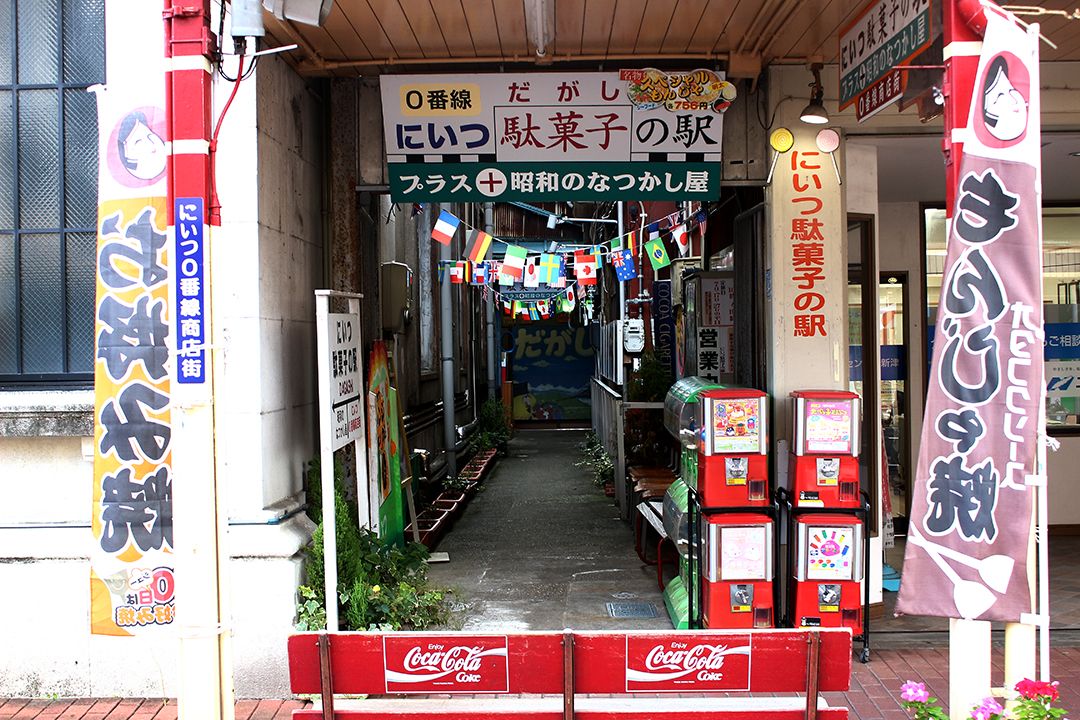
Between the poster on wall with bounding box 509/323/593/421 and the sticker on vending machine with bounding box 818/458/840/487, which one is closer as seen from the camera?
the sticker on vending machine with bounding box 818/458/840/487

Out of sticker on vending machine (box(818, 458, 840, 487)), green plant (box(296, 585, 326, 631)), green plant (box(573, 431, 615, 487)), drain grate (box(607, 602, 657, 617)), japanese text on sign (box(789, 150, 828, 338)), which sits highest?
japanese text on sign (box(789, 150, 828, 338))

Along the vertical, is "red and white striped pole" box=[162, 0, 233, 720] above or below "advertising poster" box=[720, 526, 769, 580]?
above

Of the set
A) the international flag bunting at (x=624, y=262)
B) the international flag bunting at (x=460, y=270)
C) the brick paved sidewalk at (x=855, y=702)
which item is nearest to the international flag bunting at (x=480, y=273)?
the international flag bunting at (x=460, y=270)

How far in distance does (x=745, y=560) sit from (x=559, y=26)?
3.97 meters

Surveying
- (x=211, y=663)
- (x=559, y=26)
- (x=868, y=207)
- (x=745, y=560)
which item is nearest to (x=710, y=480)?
(x=745, y=560)

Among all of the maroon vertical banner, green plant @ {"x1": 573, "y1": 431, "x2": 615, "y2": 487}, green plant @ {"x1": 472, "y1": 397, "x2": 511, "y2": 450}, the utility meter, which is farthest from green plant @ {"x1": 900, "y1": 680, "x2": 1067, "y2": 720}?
green plant @ {"x1": 472, "y1": 397, "x2": 511, "y2": 450}

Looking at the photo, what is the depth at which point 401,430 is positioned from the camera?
884 cm

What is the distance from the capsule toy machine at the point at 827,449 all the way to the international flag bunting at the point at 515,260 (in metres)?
5.17

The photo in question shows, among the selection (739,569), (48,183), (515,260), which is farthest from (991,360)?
(515,260)

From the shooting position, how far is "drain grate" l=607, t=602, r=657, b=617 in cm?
759

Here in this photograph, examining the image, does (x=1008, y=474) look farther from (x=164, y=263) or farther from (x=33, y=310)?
(x=33, y=310)

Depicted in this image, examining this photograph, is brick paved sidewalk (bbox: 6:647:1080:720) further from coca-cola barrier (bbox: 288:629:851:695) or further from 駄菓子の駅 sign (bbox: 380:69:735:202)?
駄菓子の駅 sign (bbox: 380:69:735:202)

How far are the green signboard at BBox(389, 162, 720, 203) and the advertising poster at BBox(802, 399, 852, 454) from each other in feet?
5.85

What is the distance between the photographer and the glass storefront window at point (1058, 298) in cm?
1020
